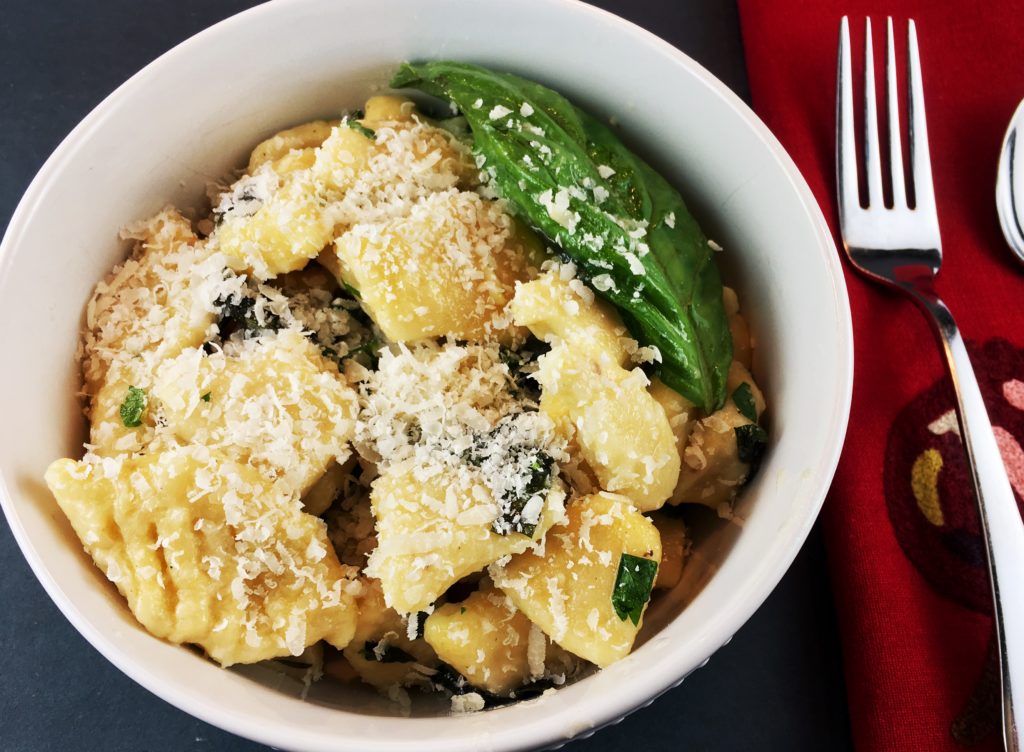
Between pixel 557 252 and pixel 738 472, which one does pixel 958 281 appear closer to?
pixel 738 472

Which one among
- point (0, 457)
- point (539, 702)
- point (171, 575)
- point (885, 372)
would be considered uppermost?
point (0, 457)

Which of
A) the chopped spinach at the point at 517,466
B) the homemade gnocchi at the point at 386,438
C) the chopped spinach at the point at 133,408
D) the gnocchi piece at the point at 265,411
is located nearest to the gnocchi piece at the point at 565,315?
the homemade gnocchi at the point at 386,438

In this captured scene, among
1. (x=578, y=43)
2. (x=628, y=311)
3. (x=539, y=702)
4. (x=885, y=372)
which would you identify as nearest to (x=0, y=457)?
(x=539, y=702)

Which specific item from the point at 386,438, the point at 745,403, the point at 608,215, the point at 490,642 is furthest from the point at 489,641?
the point at 608,215

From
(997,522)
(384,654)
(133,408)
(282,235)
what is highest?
(282,235)

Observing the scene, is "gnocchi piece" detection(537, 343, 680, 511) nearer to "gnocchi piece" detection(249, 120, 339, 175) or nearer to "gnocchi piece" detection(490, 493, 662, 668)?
"gnocchi piece" detection(490, 493, 662, 668)

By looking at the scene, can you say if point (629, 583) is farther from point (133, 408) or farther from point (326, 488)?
point (133, 408)

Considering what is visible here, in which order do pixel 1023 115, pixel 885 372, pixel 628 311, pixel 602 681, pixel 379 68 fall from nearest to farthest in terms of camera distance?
pixel 602 681
pixel 628 311
pixel 379 68
pixel 885 372
pixel 1023 115
